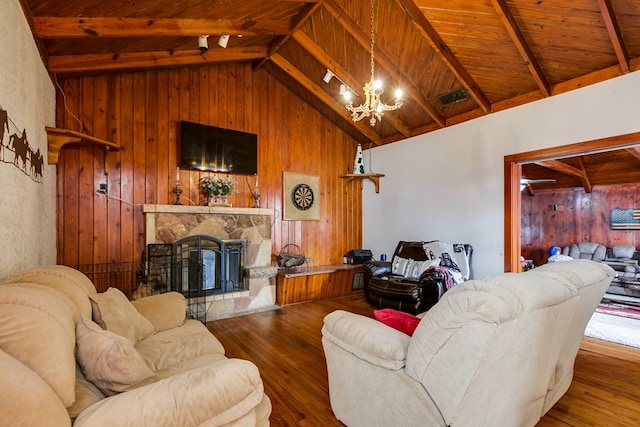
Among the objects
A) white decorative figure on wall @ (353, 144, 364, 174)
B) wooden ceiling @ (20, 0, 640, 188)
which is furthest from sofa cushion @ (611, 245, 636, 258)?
white decorative figure on wall @ (353, 144, 364, 174)

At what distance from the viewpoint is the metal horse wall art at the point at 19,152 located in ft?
5.80

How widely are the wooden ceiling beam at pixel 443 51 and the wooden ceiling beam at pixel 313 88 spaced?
1888 millimetres

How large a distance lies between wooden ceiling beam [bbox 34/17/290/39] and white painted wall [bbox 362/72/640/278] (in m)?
2.95

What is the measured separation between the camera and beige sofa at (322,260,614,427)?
1227mm

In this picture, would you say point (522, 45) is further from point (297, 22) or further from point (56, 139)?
point (56, 139)

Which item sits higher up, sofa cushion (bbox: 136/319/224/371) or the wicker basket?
the wicker basket

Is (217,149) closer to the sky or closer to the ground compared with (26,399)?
closer to the sky

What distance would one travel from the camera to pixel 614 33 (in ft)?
9.02

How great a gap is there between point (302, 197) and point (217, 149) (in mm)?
1636

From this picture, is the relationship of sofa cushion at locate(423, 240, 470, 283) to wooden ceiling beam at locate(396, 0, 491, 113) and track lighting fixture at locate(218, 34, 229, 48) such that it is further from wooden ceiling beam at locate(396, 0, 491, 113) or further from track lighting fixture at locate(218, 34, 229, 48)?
track lighting fixture at locate(218, 34, 229, 48)

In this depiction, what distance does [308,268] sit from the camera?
5.18 m

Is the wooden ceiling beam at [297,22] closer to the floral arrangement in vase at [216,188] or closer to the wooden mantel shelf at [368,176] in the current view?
the floral arrangement in vase at [216,188]

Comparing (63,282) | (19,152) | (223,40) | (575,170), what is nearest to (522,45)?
(223,40)

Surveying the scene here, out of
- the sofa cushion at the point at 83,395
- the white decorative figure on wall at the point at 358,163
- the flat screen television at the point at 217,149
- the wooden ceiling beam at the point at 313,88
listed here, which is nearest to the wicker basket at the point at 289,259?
the flat screen television at the point at 217,149
